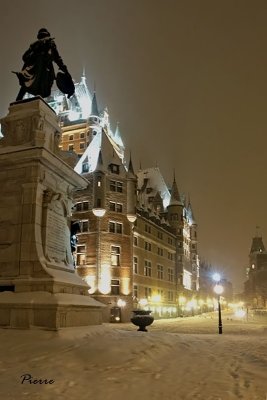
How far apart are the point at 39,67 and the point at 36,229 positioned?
6.73 meters

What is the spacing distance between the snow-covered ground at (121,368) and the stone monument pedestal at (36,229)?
72 centimetres

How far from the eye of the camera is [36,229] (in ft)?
42.9

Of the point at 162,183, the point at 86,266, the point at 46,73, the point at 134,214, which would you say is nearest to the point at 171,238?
the point at 162,183

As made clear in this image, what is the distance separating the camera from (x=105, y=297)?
44906 millimetres

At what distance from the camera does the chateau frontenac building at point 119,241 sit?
152ft

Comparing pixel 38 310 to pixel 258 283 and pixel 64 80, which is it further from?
pixel 258 283

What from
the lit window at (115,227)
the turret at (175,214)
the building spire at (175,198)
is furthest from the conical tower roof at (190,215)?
the lit window at (115,227)

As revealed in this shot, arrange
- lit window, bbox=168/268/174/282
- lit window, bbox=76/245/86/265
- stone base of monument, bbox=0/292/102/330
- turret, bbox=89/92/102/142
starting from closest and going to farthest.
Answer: stone base of monument, bbox=0/292/102/330, lit window, bbox=76/245/86/265, lit window, bbox=168/268/174/282, turret, bbox=89/92/102/142

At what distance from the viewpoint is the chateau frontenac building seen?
46.2 m

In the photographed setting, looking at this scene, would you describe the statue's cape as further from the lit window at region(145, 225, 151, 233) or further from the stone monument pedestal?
the lit window at region(145, 225, 151, 233)

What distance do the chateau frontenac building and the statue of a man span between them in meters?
20.6

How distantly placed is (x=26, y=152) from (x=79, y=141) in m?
60.0

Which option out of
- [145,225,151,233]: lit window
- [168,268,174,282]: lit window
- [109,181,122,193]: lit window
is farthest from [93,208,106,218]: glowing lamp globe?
[168,268,174,282]: lit window

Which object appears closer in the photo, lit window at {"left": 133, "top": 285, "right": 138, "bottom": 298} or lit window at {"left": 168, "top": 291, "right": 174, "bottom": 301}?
lit window at {"left": 133, "top": 285, "right": 138, "bottom": 298}
